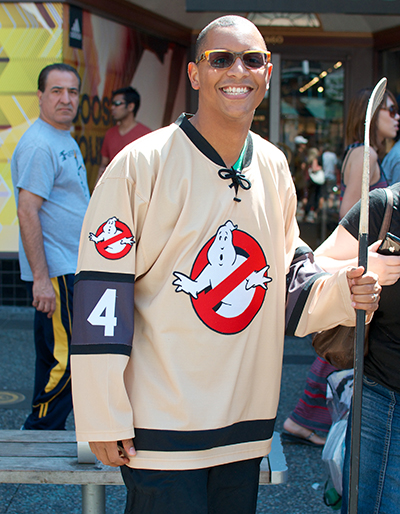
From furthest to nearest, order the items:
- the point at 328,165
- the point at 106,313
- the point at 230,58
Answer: the point at 328,165
the point at 230,58
the point at 106,313

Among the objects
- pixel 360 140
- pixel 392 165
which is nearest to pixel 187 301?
pixel 360 140

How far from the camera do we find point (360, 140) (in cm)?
390

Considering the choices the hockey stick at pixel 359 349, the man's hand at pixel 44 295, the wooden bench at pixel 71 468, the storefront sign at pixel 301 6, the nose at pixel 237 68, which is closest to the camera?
the hockey stick at pixel 359 349

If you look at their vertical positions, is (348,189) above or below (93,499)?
above

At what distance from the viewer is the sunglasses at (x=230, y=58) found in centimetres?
182

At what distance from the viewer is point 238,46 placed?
182cm

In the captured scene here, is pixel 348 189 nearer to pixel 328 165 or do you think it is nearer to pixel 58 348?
pixel 58 348

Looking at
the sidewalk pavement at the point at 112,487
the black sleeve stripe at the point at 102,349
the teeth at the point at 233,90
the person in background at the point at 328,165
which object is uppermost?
the person in background at the point at 328,165

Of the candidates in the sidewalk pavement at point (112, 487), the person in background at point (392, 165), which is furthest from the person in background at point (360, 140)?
the sidewalk pavement at point (112, 487)

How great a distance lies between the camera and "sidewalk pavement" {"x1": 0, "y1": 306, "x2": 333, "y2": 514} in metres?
3.11

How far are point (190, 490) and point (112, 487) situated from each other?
175 cm

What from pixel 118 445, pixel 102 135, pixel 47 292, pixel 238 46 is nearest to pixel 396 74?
pixel 102 135

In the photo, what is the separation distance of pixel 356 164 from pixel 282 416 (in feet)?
5.53

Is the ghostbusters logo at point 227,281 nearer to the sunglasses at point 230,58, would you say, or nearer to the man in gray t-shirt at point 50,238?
the sunglasses at point 230,58
